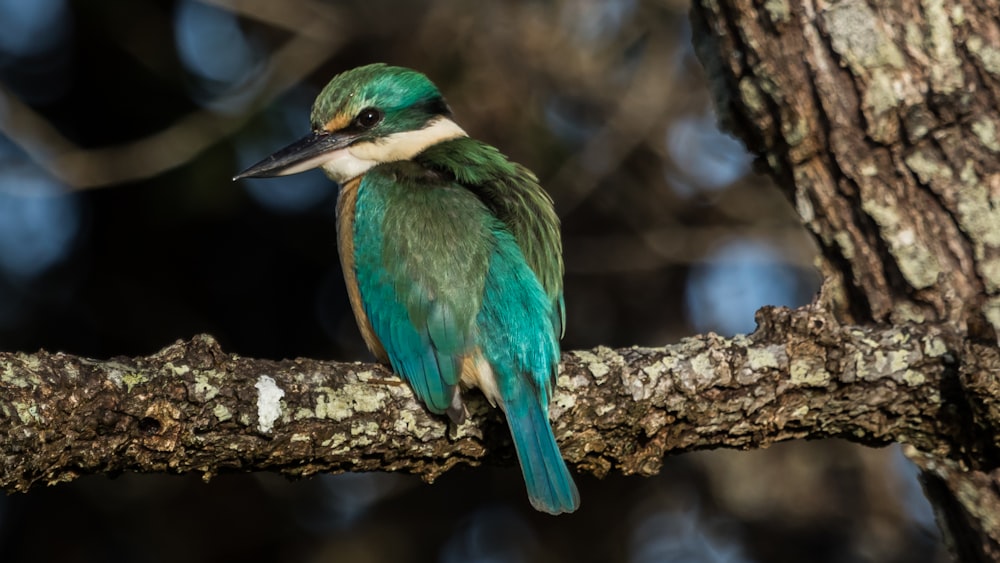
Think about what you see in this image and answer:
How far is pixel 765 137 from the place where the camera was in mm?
4016

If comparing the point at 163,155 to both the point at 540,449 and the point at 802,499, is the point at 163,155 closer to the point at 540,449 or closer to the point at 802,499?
the point at 540,449

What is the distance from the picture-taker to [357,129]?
4.37 meters

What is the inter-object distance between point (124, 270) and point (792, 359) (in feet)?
12.7

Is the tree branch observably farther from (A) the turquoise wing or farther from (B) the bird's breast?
(B) the bird's breast

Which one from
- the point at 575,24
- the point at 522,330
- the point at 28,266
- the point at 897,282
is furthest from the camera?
the point at 575,24

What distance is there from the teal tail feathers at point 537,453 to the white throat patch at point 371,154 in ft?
4.48

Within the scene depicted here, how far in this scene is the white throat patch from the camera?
4.32 m

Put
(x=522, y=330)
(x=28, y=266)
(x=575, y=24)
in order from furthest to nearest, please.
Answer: (x=575, y=24), (x=28, y=266), (x=522, y=330)

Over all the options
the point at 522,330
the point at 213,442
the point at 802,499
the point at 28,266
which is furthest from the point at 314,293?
the point at 213,442

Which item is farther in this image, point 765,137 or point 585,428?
point 765,137

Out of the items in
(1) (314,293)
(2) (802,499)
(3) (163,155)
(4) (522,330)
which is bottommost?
(2) (802,499)

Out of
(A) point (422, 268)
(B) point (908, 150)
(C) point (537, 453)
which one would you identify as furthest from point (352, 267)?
(B) point (908, 150)

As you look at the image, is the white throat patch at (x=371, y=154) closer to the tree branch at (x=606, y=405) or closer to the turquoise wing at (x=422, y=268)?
the turquoise wing at (x=422, y=268)

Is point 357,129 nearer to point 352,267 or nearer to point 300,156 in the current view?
point 300,156
